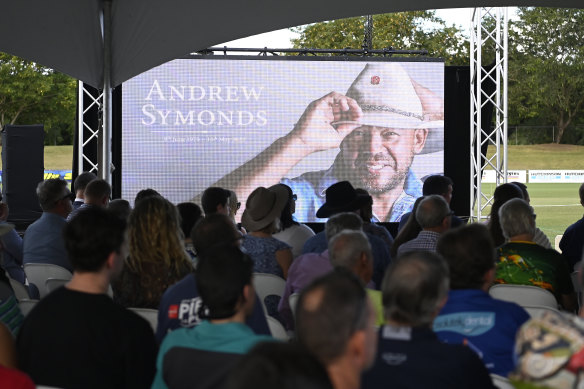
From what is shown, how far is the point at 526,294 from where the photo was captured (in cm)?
342

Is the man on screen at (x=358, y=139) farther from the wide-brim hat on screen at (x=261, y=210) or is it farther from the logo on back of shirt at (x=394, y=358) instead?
the logo on back of shirt at (x=394, y=358)

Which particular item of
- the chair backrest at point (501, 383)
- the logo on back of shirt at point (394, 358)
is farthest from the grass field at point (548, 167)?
the logo on back of shirt at point (394, 358)

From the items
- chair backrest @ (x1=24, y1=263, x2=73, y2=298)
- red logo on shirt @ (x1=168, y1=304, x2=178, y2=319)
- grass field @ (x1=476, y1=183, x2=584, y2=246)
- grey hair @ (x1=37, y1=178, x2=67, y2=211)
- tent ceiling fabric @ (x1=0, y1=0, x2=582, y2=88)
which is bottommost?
grass field @ (x1=476, y1=183, x2=584, y2=246)

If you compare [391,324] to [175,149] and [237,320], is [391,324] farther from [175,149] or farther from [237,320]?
[175,149]

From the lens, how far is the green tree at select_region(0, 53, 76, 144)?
27406 mm

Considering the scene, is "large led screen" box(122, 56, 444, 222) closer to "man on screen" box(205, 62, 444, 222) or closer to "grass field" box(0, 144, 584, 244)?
"man on screen" box(205, 62, 444, 222)

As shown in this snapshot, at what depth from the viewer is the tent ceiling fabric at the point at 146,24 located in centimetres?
598

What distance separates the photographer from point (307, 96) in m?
9.75

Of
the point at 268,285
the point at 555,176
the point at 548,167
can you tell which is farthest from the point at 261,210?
the point at 548,167

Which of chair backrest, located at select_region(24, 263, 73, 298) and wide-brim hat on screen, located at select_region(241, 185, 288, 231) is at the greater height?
wide-brim hat on screen, located at select_region(241, 185, 288, 231)

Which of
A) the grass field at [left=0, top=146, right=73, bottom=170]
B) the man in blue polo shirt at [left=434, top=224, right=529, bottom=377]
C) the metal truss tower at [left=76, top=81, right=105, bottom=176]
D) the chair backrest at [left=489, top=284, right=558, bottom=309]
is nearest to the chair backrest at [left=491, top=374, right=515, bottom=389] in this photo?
the man in blue polo shirt at [left=434, top=224, right=529, bottom=377]

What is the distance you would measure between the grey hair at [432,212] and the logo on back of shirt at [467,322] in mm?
1903

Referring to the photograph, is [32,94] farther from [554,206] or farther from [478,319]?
[478,319]

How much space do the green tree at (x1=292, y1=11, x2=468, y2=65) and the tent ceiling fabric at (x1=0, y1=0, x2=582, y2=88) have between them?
23005 millimetres
